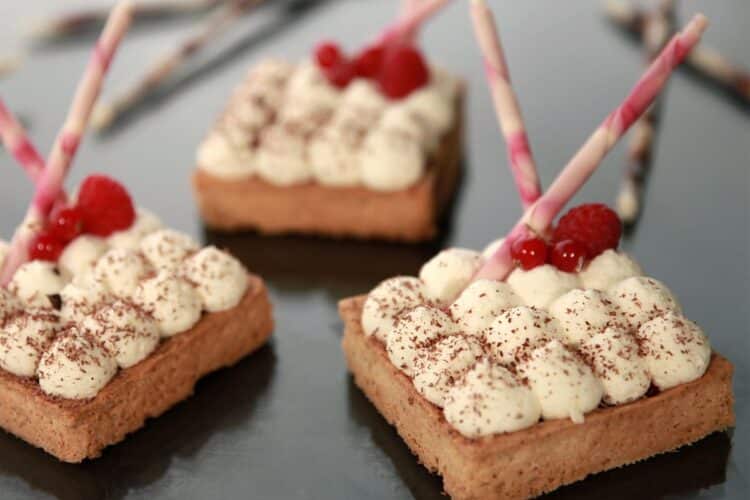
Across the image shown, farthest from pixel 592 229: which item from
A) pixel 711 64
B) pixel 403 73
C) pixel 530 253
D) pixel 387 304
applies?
pixel 711 64

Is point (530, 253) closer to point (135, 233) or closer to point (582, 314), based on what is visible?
point (582, 314)

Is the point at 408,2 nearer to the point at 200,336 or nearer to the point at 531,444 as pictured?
the point at 200,336

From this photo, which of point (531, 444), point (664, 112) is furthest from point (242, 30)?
point (531, 444)

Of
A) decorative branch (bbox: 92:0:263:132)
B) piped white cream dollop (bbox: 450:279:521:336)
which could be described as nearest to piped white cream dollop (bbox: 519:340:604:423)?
piped white cream dollop (bbox: 450:279:521:336)

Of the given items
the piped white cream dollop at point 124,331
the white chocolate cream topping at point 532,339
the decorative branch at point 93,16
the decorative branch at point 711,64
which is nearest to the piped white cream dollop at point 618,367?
the white chocolate cream topping at point 532,339

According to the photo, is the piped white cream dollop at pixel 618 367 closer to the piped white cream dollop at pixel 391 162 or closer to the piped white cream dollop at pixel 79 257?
the piped white cream dollop at pixel 391 162

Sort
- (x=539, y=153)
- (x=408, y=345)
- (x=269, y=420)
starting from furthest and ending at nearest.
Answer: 1. (x=539, y=153)
2. (x=269, y=420)
3. (x=408, y=345)
